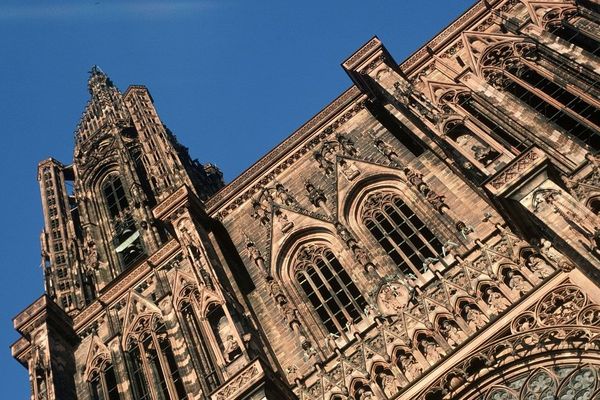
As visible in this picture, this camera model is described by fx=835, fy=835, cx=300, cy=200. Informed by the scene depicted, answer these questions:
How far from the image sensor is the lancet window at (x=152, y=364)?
67.9ft

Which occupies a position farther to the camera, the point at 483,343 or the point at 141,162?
the point at 141,162

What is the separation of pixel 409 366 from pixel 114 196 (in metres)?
16.9

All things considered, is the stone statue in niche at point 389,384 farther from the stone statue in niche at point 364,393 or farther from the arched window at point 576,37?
the arched window at point 576,37

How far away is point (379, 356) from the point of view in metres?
17.5

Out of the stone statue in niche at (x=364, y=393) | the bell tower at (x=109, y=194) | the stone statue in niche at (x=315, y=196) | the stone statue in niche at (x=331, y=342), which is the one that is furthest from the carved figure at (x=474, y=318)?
the bell tower at (x=109, y=194)

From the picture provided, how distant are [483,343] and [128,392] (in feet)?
31.7

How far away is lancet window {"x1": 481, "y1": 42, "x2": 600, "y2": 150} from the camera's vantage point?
19.4 meters

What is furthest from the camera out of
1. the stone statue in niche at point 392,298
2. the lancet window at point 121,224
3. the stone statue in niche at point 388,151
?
the lancet window at point 121,224

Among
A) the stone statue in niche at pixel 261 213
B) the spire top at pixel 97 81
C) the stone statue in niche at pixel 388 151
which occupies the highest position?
the spire top at pixel 97 81

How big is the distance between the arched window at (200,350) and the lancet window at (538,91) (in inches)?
388

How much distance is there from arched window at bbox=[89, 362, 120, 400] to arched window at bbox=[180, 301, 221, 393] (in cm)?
272

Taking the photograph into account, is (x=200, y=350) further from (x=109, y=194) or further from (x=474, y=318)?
(x=109, y=194)

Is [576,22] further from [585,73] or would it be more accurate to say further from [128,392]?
[128,392]

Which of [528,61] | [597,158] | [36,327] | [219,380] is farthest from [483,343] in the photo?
[36,327]
